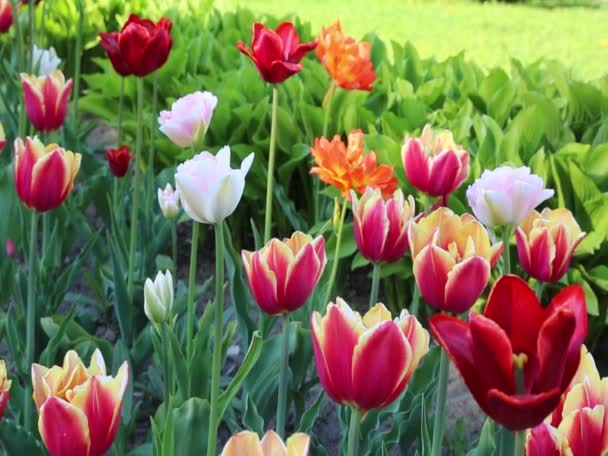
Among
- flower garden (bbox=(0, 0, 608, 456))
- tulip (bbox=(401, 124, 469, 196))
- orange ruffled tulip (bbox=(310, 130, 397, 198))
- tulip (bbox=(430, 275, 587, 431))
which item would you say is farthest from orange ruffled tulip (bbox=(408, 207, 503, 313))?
orange ruffled tulip (bbox=(310, 130, 397, 198))

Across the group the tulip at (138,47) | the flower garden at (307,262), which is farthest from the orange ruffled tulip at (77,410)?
the tulip at (138,47)

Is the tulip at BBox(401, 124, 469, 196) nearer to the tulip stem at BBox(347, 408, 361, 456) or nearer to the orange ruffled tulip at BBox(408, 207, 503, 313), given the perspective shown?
the orange ruffled tulip at BBox(408, 207, 503, 313)

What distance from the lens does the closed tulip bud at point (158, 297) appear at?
137 cm

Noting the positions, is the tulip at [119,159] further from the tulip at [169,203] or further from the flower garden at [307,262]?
the tulip at [169,203]

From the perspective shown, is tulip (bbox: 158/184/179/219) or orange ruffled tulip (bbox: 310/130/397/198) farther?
tulip (bbox: 158/184/179/219)

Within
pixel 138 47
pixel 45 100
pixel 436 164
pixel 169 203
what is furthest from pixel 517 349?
pixel 45 100

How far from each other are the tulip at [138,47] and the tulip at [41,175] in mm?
470

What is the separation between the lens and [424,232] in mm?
1235

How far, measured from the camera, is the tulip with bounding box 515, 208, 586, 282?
4.62 ft

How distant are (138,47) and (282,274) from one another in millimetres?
972

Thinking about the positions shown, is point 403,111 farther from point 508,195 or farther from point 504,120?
point 508,195

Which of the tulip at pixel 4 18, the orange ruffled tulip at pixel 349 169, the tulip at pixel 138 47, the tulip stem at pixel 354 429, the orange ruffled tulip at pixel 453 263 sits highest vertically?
the orange ruffled tulip at pixel 453 263

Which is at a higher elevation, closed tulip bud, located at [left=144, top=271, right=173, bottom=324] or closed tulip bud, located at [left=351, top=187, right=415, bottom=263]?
closed tulip bud, located at [left=351, top=187, right=415, bottom=263]

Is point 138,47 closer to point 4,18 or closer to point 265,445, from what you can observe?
point 4,18
